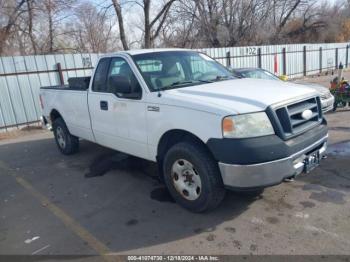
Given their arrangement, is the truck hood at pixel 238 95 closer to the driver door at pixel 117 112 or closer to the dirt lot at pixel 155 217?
the driver door at pixel 117 112

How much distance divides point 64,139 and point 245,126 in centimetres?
466

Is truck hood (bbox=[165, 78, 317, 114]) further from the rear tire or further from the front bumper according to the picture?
the rear tire

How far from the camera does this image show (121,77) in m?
Answer: 4.18

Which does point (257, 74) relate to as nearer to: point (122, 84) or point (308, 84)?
point (308, 84)

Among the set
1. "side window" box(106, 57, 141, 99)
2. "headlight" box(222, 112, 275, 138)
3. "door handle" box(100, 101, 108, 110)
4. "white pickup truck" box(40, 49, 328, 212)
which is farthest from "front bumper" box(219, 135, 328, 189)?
"door handle" box(100, 101, 108, 110)

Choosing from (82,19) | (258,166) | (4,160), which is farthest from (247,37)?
(258,166)

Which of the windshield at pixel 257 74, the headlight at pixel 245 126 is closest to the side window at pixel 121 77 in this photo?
the headlight at pixel 245 126

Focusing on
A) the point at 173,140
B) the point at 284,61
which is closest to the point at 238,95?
the point at 173,140

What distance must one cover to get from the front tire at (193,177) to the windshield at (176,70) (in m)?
0.96

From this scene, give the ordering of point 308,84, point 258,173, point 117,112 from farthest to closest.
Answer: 1. point 308,84
2. point 117,112
3. point 258,173

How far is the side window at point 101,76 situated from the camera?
4973mm

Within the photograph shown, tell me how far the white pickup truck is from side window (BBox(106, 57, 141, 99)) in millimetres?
15

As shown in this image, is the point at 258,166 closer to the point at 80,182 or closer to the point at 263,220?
the point at 263,220

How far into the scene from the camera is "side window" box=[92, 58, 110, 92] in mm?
4973
